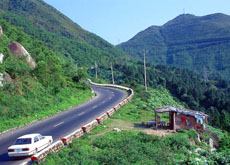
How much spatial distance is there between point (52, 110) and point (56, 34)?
8845cm

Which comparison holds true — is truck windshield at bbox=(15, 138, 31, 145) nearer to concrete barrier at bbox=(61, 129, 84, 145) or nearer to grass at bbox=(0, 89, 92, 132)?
concrete barrier at bbox=(61, 129, 84, 145)

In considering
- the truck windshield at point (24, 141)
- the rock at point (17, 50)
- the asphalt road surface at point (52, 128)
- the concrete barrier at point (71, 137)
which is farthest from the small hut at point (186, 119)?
the rock at point (17, 50)

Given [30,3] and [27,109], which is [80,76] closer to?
[27,109]

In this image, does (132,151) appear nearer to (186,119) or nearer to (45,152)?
(45,152)

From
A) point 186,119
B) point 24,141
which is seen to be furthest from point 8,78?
point 186,119

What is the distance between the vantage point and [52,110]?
84.8 feet

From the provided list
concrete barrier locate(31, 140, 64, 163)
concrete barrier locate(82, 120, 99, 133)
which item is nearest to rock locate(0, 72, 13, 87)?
concrete barrier locate(82, 120, 99, 133)

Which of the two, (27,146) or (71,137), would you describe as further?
(71,137)

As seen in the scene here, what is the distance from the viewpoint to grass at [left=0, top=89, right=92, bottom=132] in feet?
64.4

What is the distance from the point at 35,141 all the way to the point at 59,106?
14.9 m

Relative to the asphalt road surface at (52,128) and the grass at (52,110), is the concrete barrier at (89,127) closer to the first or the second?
the asphalt road surface at (52,128)

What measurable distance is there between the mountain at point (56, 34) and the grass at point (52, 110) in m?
46.8

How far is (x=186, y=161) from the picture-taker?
12.2 m

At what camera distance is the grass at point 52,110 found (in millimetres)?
19625
